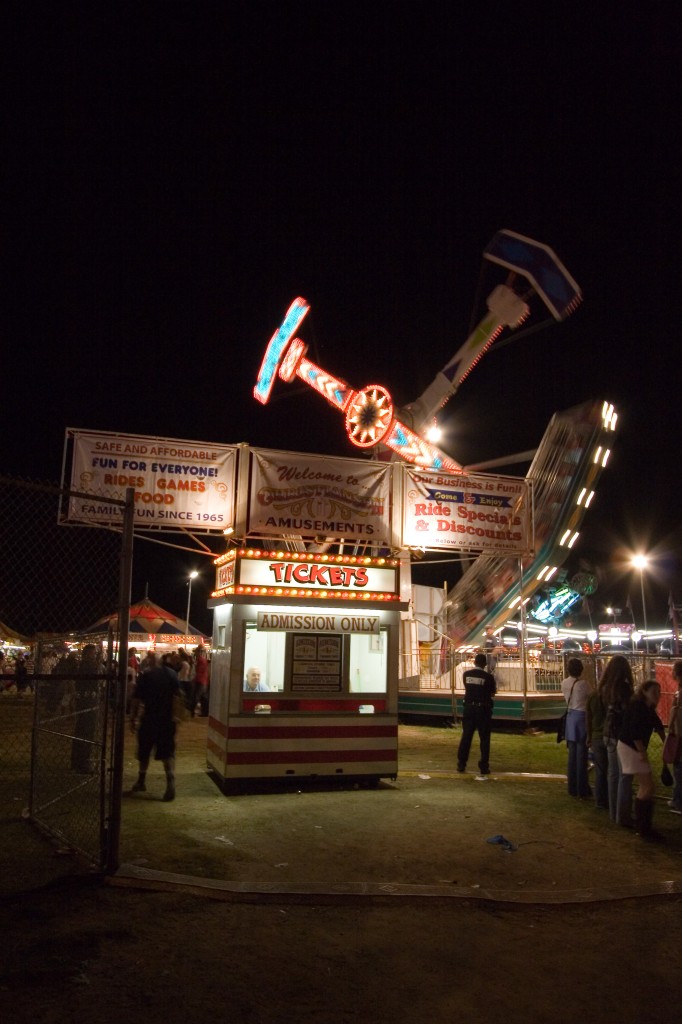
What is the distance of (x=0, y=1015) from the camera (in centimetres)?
382

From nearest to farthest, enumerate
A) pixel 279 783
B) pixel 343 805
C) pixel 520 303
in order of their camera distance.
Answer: pixel 343 805
pixel 279 783
pixel 520 303

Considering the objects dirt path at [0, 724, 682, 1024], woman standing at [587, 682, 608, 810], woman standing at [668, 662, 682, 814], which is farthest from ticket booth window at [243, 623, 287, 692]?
woman standing at [668, 662, 682, 814]

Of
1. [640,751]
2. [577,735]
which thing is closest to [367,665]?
[577,735]

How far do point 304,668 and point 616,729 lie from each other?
427cm

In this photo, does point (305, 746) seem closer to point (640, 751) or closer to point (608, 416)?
point (640, 751)

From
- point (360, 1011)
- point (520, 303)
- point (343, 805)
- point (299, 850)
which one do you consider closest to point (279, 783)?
point (343, 805)

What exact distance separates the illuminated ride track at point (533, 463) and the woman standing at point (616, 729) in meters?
9.51

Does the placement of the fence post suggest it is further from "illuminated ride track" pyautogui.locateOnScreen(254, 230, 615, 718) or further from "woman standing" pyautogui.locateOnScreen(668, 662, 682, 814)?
"illuminated ride track" pyautogui.locateOnScreen(254, 230, 615, 718)

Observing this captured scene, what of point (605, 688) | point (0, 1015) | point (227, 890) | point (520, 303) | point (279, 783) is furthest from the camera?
point (520, 303)

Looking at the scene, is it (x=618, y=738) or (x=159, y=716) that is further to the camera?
(x=159, y=716)

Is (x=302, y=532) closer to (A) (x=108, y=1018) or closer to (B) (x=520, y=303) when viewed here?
(A) (x=108, y=1018)

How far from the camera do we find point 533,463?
22.1 metres

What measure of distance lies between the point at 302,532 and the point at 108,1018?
8.18 metres

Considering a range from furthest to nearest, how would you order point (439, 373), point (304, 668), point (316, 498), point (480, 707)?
point (439, 373)
point (316, 498)
point (480, 707)
point (304, 668)
